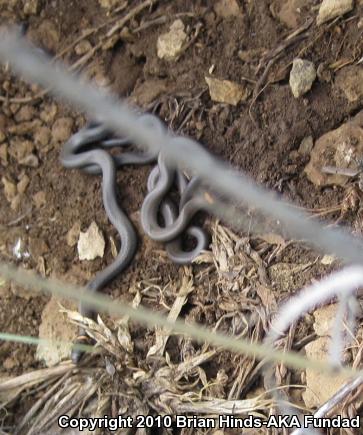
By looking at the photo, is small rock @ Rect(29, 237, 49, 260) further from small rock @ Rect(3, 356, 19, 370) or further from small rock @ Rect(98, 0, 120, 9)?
small rock @ Rect(98, 0, 120, 9)

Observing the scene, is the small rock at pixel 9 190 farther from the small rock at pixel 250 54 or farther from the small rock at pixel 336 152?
the small rock at pixel 336 152

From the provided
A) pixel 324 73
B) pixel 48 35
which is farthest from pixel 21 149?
pixel 324 73

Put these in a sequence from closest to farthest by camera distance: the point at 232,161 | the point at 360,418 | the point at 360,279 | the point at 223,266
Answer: the point at 360,279, the point at 360,418, the point at 223,266, the point at 232,161

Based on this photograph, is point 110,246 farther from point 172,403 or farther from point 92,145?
point 172,403

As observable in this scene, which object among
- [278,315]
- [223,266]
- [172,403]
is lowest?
[172,403]

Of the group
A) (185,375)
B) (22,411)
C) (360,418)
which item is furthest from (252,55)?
(22,411)

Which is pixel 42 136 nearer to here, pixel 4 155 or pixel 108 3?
pixel 4 155
